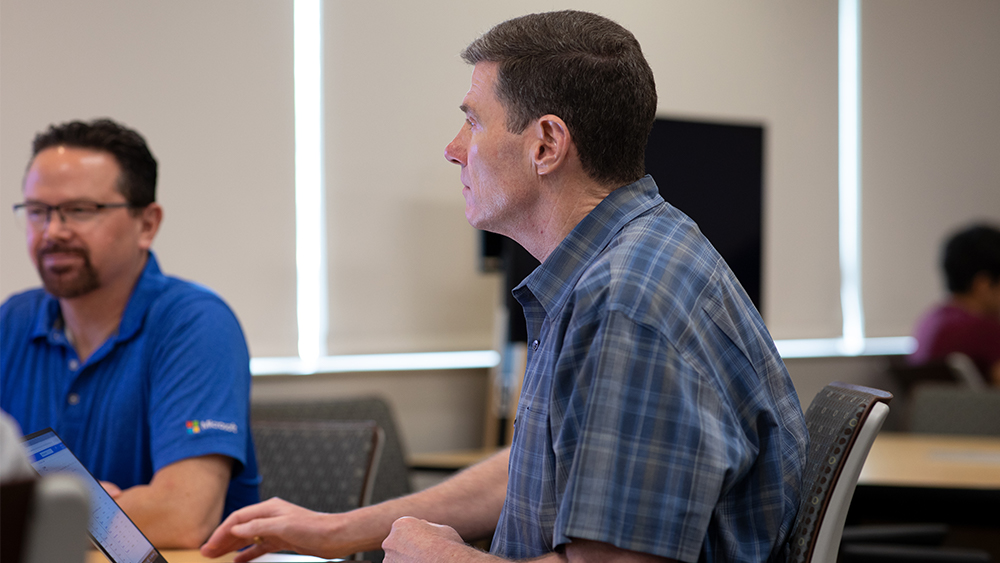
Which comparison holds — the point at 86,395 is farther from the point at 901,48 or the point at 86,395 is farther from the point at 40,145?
the point at 901,48

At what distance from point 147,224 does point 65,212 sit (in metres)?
0.16

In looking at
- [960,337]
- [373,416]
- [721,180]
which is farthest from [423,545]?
[960,337]

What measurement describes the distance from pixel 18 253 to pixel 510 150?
6.40 ft

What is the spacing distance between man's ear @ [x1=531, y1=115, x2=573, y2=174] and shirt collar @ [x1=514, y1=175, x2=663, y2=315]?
0.08 metres

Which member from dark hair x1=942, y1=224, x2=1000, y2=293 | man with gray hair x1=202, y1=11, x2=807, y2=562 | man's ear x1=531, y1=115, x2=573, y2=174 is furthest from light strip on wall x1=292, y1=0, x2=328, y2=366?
dark hair x1=942, y1=224, x2=1000, y2=293

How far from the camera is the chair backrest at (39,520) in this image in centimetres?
49

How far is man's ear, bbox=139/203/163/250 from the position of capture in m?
1.87

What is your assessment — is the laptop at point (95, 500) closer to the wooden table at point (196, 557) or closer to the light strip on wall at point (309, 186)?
the wooden table at point (196, 557)

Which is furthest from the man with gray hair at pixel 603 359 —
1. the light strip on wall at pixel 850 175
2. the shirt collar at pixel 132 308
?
the light strip on wall at pixel 850 175

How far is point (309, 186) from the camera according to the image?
3.06 m

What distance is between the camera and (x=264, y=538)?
130cm

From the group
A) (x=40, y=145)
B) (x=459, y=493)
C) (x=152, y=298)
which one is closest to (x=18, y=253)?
(x=40, y=145)

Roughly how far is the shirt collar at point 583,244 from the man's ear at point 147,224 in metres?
1.08

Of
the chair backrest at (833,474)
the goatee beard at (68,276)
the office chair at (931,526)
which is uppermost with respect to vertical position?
the goatee beard at (68,276)
